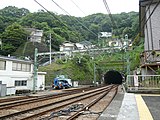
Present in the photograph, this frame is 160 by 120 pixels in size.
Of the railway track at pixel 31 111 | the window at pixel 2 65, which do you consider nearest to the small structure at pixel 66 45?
the window at pixel 2 65

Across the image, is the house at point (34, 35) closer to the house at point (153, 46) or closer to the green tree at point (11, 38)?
the green tree at point (11, 38)

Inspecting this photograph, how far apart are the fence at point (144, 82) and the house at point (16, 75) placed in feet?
39.8

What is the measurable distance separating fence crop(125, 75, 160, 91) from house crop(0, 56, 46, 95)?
12.1 meters

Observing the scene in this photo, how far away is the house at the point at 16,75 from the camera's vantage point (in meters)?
21.8

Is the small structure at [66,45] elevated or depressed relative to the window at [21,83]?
elevated

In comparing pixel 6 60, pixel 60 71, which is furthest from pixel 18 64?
pixel 60 71

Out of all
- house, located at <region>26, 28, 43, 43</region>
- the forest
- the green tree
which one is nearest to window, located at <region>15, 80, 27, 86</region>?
the forest

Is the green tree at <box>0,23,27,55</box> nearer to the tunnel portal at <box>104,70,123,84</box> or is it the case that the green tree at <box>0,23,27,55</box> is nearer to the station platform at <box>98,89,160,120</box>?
the tunnel portal at <box>104,70,123,84</box>

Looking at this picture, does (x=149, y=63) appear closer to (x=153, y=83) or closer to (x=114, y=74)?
(x=153, y=83)

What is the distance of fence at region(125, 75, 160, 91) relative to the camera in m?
14.3

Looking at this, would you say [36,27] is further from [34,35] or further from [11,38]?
[11,38]

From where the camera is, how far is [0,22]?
52719 millimetres

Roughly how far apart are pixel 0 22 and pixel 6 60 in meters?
34.5

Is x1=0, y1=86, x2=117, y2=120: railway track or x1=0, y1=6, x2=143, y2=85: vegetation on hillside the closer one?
x1=0, y1=86, x2=117, y2=120: railway track
